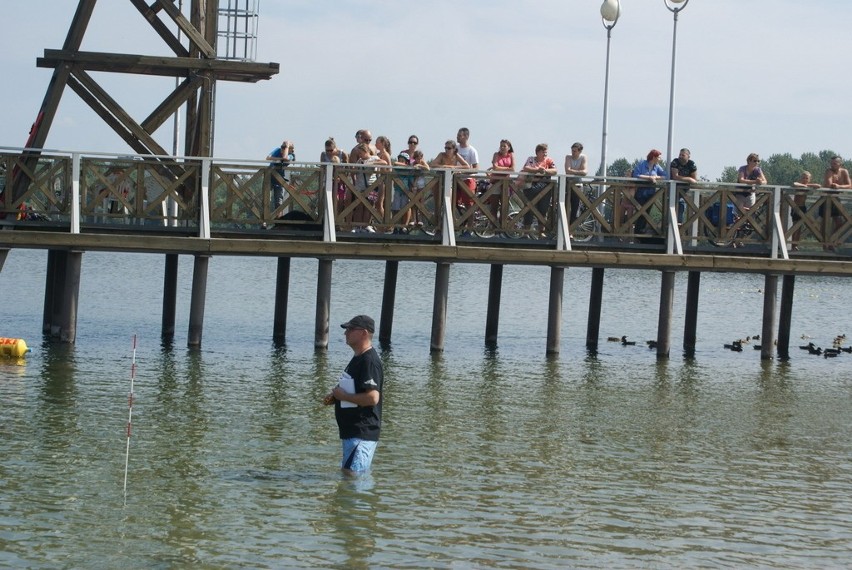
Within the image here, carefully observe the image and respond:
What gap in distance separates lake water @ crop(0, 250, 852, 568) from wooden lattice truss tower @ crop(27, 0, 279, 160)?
136 inches

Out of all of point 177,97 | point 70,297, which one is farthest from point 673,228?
point 70,297

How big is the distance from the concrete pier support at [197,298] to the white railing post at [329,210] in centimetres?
184

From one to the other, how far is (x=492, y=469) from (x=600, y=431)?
2.89 m

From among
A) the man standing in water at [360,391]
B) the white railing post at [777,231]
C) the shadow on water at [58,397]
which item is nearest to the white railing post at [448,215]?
the white railing post at [777,231]

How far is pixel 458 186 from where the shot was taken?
2252 centimetres

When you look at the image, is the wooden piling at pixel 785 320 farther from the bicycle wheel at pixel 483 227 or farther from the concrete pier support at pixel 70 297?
the concrete pier support at pixel 70 297

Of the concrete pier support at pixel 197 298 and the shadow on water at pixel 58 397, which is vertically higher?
the concrete pier support at pixel 197 298

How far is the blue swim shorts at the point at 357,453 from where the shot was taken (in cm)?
1208

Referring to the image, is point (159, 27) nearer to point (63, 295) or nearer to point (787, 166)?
point (63, 295)

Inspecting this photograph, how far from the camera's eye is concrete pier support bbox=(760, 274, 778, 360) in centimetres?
2369

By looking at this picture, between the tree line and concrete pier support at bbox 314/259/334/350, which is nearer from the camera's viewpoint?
concrete pier support at bbox 314/259/334/350

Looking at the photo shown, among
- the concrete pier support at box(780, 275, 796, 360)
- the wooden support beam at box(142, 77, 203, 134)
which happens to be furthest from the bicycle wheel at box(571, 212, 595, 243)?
the wooden support beam at box(142, 77, 203, 134)

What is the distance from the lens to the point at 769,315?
23.9 meters

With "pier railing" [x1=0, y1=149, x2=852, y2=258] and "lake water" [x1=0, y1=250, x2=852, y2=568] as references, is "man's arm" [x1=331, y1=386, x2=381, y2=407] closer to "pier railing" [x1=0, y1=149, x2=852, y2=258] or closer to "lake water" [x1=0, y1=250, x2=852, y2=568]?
"lake water" [x1=0, y1=250, x2=852, y2=568]
